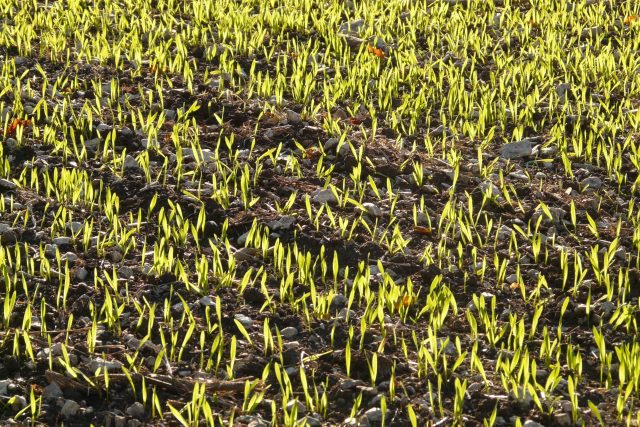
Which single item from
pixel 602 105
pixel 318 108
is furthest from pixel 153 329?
pixel 602 105

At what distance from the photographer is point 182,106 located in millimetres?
4055

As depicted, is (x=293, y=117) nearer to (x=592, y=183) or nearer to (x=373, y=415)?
(x=592, y=183)

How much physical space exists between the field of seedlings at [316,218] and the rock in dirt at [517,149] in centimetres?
1

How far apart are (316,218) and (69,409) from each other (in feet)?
3.83

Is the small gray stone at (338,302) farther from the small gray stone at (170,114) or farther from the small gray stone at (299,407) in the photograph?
the small gray stone at (170,114)

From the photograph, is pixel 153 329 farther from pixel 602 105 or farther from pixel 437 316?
pixel 602 105

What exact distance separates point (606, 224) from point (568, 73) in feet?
4.46

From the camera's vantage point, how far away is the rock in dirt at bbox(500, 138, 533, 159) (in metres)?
3.73

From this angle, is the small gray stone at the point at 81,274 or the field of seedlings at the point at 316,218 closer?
the field of seedlings at the point at 316,218

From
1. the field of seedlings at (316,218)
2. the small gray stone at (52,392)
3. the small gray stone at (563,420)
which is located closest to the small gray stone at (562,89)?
the field of seedlings at (316,218)

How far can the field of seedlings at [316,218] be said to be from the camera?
2.45 meters

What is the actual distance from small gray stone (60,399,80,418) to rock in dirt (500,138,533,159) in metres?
2.12

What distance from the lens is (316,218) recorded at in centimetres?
317

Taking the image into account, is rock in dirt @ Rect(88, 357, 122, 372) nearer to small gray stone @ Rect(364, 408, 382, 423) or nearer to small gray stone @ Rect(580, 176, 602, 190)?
small gray stone @ Rect(364, 408, 382, 423)
